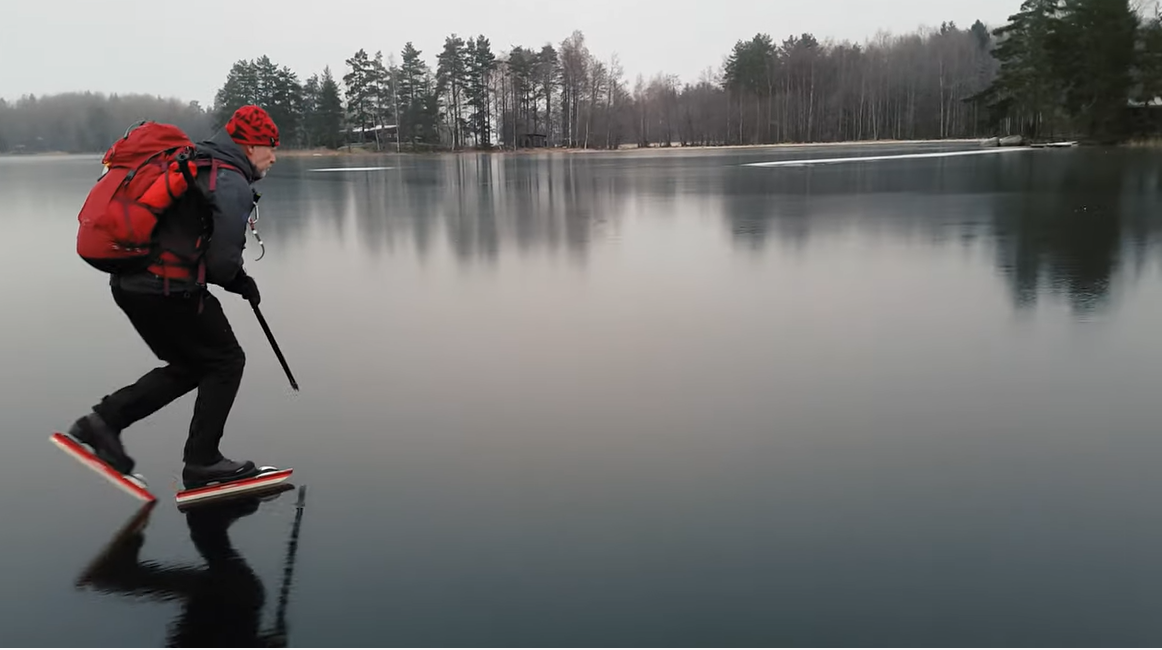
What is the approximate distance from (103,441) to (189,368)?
0.47 m

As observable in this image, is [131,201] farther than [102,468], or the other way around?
[102,468]

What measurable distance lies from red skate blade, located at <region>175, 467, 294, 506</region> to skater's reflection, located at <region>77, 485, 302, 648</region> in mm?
157

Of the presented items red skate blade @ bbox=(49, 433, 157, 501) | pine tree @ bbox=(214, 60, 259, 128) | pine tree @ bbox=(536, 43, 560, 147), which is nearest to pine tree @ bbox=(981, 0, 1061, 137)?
Result: pine tree @ bbox=(536, 43, 560, 147)

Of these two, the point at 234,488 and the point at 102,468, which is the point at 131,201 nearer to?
the point at 102,468

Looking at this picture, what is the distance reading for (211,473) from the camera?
397cm

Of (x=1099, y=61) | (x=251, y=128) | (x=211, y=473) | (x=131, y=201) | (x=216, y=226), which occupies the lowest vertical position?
(x=211, y=473)

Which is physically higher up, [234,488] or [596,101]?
[596,101]

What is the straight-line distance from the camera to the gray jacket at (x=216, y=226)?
3.73 meters

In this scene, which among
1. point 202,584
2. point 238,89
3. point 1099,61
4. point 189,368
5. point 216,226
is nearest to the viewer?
point 202,584

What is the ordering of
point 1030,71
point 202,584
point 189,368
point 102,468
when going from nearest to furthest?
point 202,584 < point 102,468 < point 189,368 < point 1030,71

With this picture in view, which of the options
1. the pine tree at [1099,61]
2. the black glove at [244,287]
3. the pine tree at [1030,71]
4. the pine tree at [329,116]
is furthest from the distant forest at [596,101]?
the black glove at [244,287]

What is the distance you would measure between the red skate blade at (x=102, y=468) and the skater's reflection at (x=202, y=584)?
16 cm

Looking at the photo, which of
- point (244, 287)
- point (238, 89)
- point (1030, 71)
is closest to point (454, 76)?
point (238, 89)

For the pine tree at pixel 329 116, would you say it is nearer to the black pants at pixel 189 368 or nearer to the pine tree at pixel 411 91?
the pine tree at pixel 411 91
